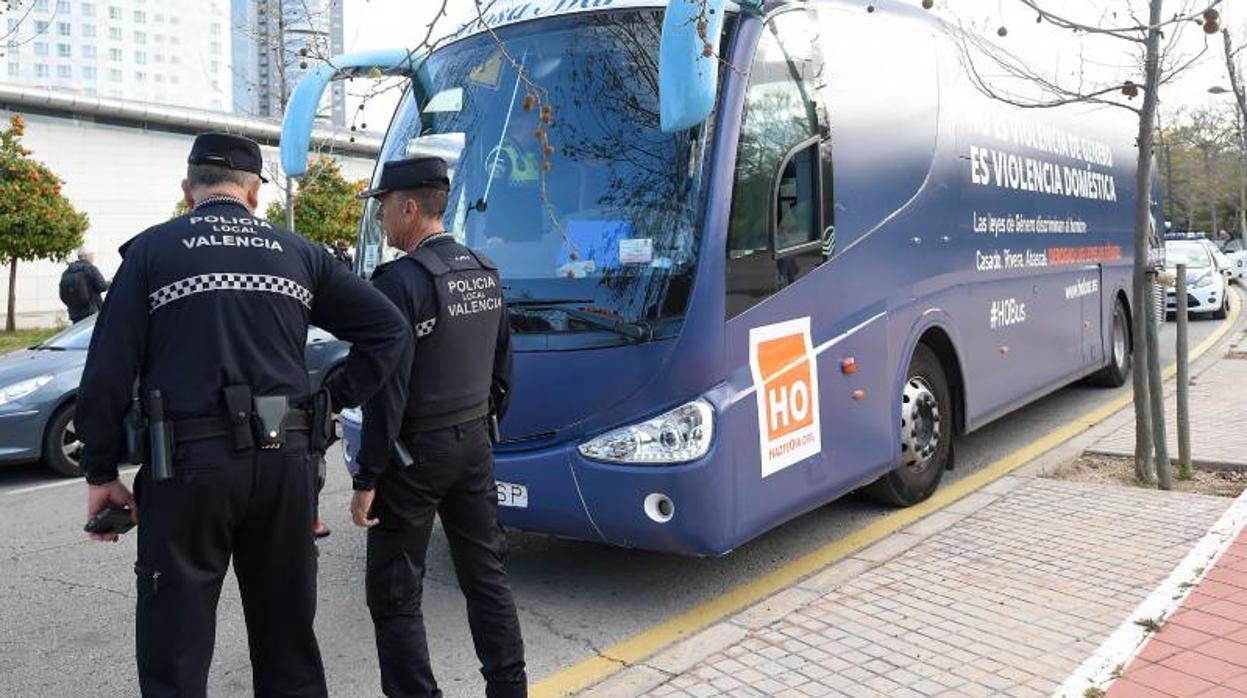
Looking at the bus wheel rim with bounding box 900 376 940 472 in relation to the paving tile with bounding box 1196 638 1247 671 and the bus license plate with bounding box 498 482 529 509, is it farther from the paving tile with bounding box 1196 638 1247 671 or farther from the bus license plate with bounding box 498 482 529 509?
the bus license plate with bounding box 498 482 529 509

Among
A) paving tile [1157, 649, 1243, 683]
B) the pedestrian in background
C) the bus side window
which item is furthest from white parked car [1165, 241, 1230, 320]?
the pedestrian in background

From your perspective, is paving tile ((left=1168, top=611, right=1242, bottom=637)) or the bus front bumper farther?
the bus front bumper

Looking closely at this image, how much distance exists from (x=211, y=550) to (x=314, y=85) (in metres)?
3.27

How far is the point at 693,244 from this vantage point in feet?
14.0

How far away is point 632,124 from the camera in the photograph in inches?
177

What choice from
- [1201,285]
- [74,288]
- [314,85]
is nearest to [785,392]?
[314,85]

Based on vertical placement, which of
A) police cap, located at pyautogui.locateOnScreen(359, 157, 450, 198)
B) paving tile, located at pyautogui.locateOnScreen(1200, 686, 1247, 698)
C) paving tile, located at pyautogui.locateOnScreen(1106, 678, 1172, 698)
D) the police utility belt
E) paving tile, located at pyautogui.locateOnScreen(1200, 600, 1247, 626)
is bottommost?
paving tile, located at pyautogui.locateOnScreen(1200, 686, 1247, 698)

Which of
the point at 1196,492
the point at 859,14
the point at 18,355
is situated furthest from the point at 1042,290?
the point at 18,355

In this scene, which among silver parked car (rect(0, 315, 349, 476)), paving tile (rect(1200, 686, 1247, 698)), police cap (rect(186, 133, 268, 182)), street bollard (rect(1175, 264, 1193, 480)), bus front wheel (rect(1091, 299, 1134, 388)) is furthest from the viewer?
bus front wheel (rect(1091, 299, 1134, 388))

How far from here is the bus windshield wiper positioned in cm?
425

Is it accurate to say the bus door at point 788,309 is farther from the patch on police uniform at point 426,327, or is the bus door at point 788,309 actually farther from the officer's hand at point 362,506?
the officer's hand at point 362,506

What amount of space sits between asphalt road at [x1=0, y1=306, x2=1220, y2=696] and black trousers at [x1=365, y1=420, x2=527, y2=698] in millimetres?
536

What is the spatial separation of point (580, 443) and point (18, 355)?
20.9ft

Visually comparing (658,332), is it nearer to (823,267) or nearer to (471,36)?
(823,267)
